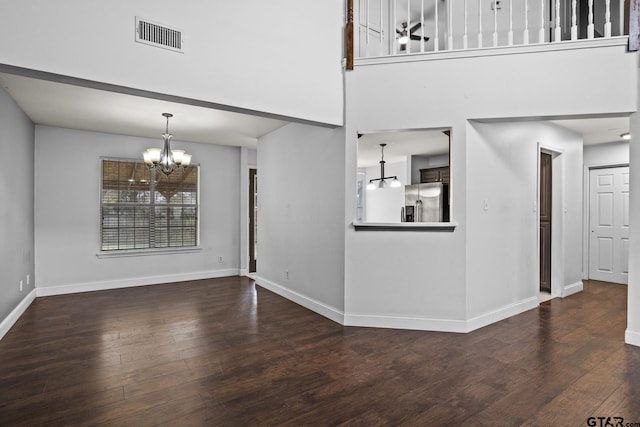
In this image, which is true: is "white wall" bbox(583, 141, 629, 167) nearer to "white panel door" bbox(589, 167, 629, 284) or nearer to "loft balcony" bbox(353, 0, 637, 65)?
"white panel door" bbox(589, 167, 629, 284)

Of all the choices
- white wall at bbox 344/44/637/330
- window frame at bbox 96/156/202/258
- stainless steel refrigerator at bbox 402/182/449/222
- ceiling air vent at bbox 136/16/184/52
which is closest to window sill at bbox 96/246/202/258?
window frame at bbox 96/156/202/258

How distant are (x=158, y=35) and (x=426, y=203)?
4667mm

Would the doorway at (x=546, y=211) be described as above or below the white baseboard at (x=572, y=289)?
above

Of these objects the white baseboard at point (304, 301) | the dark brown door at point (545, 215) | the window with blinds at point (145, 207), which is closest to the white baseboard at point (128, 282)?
the window with blinds at point (145, 207)

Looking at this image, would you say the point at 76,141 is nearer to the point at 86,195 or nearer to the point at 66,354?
the point at 86,195

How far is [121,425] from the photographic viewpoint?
2.00 metres

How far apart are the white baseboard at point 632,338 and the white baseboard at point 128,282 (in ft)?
18.0

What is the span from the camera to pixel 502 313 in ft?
12.8

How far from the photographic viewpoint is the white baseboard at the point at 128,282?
16.5 ft

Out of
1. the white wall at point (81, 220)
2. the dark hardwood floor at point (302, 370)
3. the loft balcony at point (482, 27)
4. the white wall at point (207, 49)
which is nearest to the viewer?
the dark hardwood floor at point (302, 370)

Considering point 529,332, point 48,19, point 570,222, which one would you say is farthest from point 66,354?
point 570,222

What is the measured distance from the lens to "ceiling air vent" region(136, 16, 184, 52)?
103 inches

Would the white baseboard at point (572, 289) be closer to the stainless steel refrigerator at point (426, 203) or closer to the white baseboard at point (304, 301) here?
the stainless steel refrigerator at point (426, 203)

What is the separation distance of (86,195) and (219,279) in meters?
2.42
